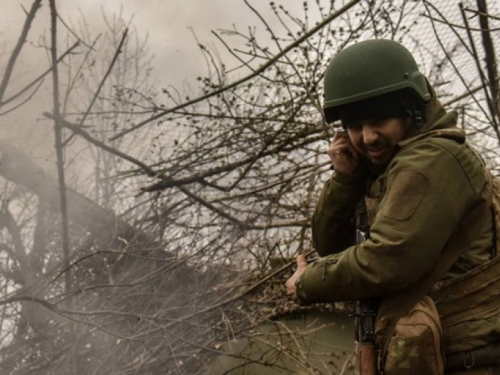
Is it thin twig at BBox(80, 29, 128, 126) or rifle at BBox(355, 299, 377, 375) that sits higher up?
thin twig at BBox(80, 29, 128, 126)

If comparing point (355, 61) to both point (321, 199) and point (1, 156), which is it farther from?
point (1, 156)

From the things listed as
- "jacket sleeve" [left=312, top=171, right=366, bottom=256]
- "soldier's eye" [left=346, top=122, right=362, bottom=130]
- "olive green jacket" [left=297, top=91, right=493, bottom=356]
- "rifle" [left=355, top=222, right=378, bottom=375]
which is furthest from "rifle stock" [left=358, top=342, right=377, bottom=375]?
"soldier's eye" [left=346, top=122, right=362, bottom=130]

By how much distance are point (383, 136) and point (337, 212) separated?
13.8 inches

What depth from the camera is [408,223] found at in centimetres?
182

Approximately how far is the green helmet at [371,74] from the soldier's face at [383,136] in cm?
9

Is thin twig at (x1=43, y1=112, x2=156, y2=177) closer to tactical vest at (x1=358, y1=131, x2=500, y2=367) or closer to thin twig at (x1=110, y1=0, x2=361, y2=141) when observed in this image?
thin twig at (x1=110, y1=0, x2=361, y2=141)

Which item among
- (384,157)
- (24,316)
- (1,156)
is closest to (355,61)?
(384,157)

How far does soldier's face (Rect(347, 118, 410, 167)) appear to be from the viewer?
6.74 ft

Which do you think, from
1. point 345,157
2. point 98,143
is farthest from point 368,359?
point 98,143

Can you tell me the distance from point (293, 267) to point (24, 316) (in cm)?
215

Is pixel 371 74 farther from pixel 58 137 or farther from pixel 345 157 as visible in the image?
pixel 58 137

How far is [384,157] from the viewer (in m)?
2.09

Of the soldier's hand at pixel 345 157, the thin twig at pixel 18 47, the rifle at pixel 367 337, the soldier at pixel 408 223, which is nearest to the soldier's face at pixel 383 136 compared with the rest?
the soldier at pixel 408 223

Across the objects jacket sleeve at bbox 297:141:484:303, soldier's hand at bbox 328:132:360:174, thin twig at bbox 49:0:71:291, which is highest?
thin twig at bbox 49:0:71:291
